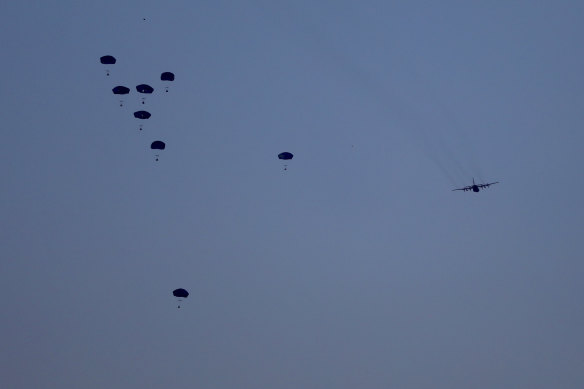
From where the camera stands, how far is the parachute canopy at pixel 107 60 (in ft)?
316

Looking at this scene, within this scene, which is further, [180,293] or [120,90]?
[180,293]

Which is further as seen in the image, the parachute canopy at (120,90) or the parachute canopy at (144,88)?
the parachute canopy at (120,90)

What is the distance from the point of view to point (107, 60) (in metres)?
96.4

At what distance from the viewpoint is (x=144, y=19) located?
94625 millimetres

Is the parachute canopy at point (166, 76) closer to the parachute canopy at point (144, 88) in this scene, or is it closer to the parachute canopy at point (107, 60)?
the parachute canopy at point (144, 88)

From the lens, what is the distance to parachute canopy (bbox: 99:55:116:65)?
96375 millimetres

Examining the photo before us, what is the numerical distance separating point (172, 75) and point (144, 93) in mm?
2974

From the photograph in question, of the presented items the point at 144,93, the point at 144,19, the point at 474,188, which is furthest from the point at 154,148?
the point at 474,188

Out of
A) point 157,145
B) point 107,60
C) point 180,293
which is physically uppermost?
point 107,60

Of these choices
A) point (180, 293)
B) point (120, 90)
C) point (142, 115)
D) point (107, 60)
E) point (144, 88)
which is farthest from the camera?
point (180, 293)

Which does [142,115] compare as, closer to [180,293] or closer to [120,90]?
[120,90]

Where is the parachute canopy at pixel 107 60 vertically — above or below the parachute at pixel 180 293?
above

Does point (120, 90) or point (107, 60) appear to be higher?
point (107, 60)

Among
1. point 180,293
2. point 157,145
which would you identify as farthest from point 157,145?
point 180,293
